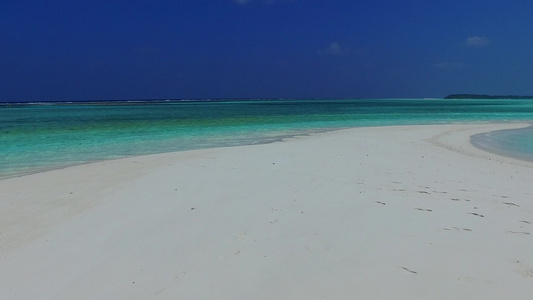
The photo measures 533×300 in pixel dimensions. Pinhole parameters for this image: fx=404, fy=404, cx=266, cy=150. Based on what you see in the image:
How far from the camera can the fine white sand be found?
3352 millimetres

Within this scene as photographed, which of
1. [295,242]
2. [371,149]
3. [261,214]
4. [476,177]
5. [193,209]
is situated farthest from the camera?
[371,149]

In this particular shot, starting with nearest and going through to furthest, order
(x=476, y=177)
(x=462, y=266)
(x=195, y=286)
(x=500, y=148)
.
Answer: (x=195, y=286) < (x=462, y=266) < (x=476, y=177) < (x=500, y=148)

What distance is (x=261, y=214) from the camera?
5.23 m

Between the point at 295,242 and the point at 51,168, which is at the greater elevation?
the point at 295,242

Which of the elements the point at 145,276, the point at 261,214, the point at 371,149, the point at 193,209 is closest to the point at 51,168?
the point at 193,209

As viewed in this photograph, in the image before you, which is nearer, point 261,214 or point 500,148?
point 261,214

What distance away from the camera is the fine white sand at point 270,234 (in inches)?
132

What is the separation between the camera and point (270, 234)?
448 centimetres

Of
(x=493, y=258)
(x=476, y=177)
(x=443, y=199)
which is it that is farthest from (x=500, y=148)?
(x=493, y=258)

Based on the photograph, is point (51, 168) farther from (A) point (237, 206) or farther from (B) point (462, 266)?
(B) point (462, 266)

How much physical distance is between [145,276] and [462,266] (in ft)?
9.24

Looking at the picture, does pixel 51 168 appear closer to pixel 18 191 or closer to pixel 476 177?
pixel 18 191

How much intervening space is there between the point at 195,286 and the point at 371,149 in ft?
31.0

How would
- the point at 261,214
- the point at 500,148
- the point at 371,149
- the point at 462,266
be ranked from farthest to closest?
the point at 500,148
the point at 371,149
the point at 261,214
the point at 462,266
